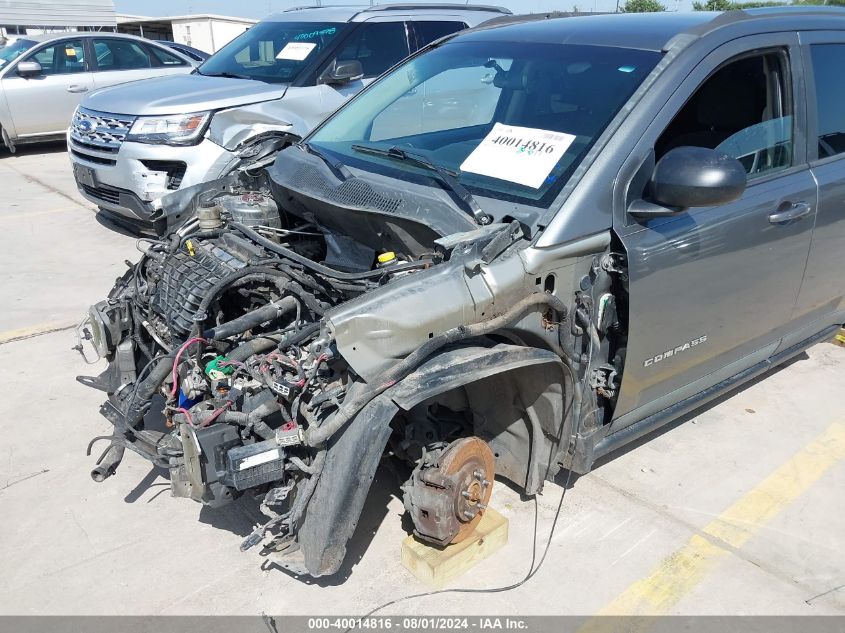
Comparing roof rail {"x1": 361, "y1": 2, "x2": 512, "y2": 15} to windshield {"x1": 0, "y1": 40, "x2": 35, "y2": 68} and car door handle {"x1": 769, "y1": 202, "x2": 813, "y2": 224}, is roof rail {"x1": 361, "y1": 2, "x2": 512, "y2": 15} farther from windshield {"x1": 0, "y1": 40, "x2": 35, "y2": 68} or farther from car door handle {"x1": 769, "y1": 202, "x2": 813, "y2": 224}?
windshield {"x1": 0, "y1": 40, "x2": 35, "y2": 68}

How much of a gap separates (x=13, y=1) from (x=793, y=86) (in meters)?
20.6

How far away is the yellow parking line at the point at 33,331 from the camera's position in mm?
4750

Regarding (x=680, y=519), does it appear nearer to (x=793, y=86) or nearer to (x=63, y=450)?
(x=793, y=86)

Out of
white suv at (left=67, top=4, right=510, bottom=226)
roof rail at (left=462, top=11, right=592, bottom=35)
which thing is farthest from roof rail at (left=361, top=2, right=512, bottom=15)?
roof rail at (left=462, top=11, right=592, bottom=35)

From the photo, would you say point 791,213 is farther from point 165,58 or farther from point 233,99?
point 165,58

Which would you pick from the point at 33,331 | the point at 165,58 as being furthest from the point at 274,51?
the point at 165,58

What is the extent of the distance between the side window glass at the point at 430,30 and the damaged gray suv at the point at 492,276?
3.69 m

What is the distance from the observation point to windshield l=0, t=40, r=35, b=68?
1105 cm

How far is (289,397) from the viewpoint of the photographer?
2381 mm

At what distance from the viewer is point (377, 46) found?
6973 millimetres

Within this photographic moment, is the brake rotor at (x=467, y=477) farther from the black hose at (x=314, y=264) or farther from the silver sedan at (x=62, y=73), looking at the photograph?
Result: the silver sedan at (x=62, y=73)

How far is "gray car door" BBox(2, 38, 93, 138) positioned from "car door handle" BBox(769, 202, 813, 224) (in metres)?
10.7

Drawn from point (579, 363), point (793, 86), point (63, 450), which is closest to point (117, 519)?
point (63, 450)

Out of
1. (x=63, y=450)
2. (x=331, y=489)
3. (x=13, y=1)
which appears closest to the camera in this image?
(x=331, y=489)
